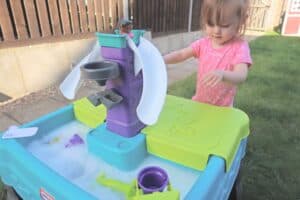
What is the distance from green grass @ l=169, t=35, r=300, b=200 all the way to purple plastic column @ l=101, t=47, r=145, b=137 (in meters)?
0.69

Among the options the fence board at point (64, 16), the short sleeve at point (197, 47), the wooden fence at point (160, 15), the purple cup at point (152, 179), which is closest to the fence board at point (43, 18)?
the fence board at point (64, 16)

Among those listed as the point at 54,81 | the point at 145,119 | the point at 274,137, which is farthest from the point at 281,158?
the point at 54,81

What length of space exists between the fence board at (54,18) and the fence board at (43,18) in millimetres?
40

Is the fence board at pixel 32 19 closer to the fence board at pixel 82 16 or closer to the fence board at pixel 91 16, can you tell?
the fence board at pixel 82 16

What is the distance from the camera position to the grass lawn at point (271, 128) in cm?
109

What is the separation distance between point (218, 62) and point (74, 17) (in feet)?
5.61

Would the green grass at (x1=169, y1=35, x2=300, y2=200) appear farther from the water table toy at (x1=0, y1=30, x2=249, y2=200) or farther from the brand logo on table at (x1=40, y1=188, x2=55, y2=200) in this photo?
the brand logo on table at (x1=40, y1=188, x2=55, y2=200)

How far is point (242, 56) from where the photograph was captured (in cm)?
89

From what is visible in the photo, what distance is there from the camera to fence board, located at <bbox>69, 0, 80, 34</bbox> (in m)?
2.26

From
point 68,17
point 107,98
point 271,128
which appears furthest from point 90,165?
point 68,17

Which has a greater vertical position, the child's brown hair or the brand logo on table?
the child's brown hair

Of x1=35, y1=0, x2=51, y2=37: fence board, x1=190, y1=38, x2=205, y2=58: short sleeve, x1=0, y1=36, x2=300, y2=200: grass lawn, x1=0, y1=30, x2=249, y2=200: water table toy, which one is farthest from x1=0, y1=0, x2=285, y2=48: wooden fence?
x1=0, y1=30, x2=249, y2=200: water table toy

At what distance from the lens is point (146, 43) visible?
1.84 feet

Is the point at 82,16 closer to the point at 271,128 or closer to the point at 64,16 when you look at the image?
the point at 64,16
